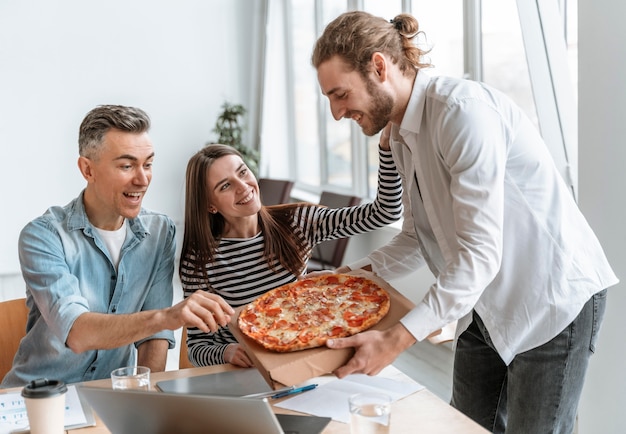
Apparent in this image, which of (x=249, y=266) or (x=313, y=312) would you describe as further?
(x=249, y=266)

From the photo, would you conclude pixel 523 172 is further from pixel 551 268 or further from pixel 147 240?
pixel 147 240

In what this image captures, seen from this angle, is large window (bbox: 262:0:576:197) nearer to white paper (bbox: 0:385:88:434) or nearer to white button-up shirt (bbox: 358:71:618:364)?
white button-up shirt (bbox: 358:71:618:364)

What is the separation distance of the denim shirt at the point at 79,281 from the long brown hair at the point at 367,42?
2.54 ft

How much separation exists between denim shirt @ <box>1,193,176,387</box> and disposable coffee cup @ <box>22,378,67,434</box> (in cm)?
49

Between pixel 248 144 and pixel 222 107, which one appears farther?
pixel 248 144

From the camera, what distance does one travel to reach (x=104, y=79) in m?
6.46

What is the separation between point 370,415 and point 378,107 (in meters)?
0.76

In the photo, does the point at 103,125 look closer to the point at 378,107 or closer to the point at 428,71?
the point at 378,107

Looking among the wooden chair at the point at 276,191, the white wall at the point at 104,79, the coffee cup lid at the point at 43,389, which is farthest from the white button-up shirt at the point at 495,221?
the white wall at the point at 104,79

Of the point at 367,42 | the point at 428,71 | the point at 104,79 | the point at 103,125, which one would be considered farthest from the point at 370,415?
the point at 104,79

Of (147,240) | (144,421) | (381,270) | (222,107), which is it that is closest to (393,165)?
(381,270)

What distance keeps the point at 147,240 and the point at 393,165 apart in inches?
29.4

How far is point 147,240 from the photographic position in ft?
6.83

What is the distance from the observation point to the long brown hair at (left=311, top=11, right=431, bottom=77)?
1.62m
